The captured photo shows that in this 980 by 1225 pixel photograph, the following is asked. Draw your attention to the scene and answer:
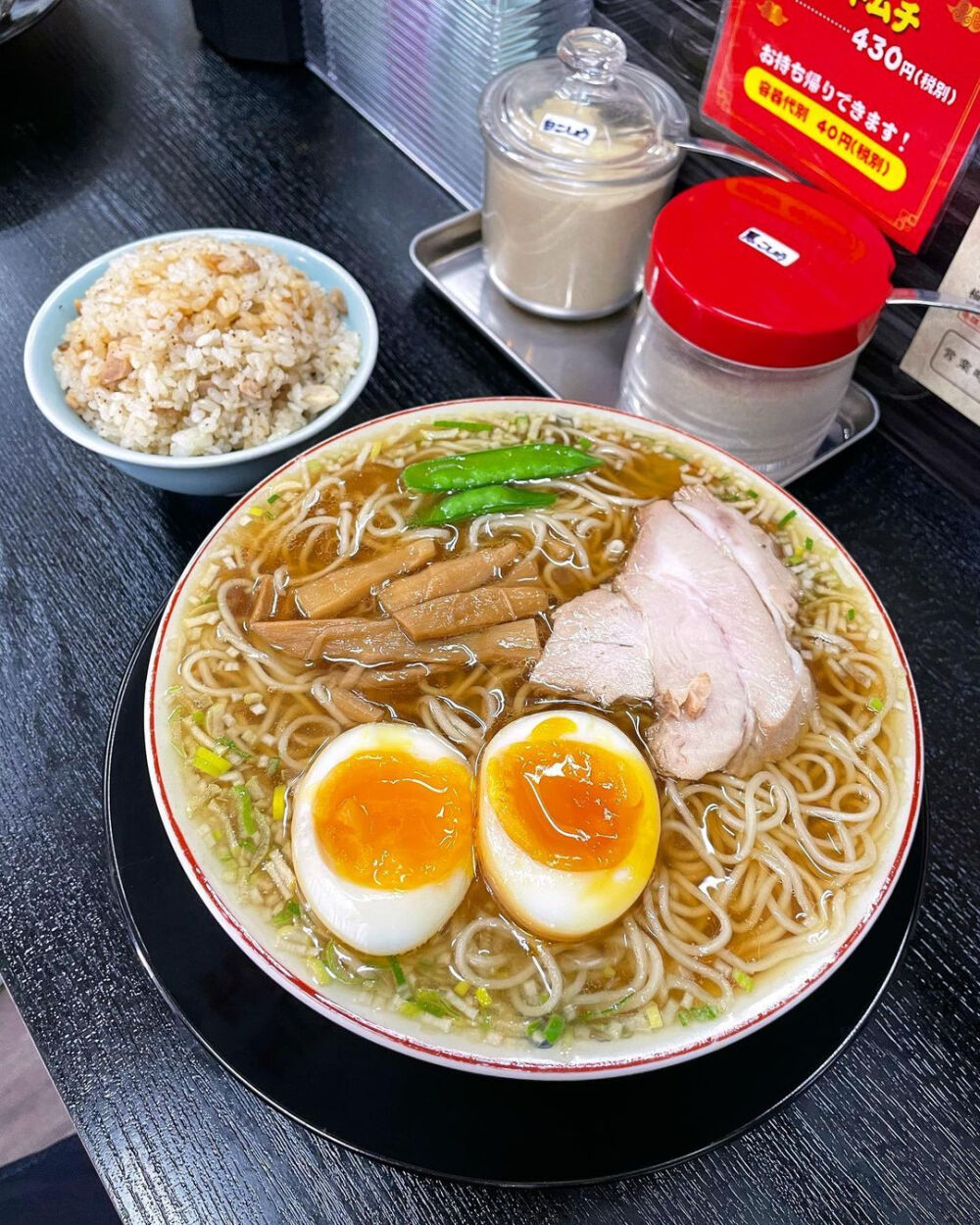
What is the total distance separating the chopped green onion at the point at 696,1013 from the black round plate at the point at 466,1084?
0.17 meters

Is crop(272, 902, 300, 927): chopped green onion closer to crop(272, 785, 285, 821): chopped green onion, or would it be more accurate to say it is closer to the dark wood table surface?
crop(272, 785, 285, 821): chopped green onion

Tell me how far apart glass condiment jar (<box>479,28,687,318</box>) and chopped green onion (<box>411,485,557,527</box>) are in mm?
725

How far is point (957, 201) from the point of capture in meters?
1.69

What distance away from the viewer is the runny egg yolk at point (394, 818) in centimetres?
111

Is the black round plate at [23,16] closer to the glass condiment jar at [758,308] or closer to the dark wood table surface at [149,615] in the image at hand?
the dark wood table surface at [149,615]

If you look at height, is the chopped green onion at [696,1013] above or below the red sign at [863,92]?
below

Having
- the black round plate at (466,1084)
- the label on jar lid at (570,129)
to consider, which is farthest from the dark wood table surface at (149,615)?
the label on jar lid at (570,129)

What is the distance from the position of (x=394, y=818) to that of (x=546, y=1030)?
30cm

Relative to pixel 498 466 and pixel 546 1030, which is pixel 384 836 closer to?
pixel 546 1030

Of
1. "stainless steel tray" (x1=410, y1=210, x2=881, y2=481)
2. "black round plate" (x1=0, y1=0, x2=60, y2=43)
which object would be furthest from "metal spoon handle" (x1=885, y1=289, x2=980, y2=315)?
"black round plate" (x1=0, y1=0, x2=60, y2=43)

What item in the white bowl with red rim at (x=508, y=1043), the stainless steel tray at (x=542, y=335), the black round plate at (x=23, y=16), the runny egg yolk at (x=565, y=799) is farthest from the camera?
the black round plate at (x=23, y=16)

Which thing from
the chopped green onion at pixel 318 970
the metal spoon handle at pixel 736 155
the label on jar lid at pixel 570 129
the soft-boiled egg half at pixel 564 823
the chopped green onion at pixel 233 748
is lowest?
the chopped green onion at pixel 318 970

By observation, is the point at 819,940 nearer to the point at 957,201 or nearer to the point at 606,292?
the point at 957,201

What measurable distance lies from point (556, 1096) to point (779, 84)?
1.86 m
